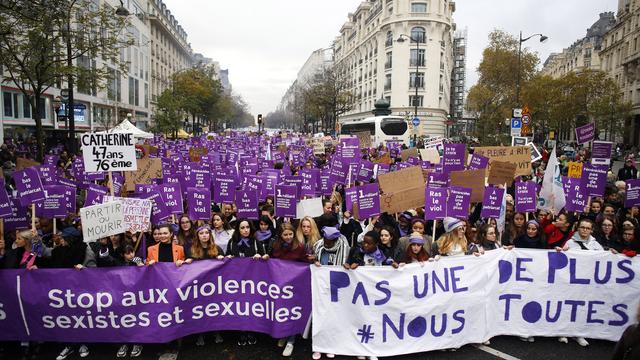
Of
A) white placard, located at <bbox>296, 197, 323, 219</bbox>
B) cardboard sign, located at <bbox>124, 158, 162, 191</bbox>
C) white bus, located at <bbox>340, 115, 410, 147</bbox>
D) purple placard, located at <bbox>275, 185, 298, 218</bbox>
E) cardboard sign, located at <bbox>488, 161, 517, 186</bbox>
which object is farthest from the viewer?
white bus, located at <bbox>340, 115, 410, 147</bbox>

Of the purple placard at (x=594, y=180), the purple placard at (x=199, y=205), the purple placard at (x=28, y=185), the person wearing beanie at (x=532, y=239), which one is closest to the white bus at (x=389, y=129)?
the purple placard at (x=594, y=180)

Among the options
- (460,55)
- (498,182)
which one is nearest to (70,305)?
(498,182)

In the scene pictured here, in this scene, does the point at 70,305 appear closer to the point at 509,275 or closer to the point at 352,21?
the point at 509,275

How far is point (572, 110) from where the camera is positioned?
161 ft

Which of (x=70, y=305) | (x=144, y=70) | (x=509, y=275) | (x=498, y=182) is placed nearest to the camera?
(x=70, y=305)

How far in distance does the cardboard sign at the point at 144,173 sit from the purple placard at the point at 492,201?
24.1ft

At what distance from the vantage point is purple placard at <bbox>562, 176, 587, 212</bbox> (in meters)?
7.67

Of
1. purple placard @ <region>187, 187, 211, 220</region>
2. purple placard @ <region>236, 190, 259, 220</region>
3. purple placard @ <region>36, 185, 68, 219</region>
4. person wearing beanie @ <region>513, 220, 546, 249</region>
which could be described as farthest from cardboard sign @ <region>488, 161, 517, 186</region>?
purple placard @ <region>36, 185, 68, 219</region>

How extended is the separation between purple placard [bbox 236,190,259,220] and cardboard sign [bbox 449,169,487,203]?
372 centimetres

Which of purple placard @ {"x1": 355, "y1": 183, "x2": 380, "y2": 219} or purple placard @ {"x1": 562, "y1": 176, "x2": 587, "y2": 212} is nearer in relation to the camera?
purple placard @ {"x1": 355, "y1": 183, "x2": 380, "y2": 219}

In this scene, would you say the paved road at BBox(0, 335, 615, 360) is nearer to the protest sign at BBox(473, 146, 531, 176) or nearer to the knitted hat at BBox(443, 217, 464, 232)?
the knitted hat at BBox(443, 217, 464, 232)

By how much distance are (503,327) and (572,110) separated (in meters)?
52.2

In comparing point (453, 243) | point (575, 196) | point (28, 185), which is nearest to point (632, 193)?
point (575, 196)

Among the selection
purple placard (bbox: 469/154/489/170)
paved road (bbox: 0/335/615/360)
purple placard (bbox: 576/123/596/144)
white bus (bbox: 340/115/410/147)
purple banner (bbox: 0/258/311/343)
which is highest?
white bus (bbox: 340/115/410/147)
